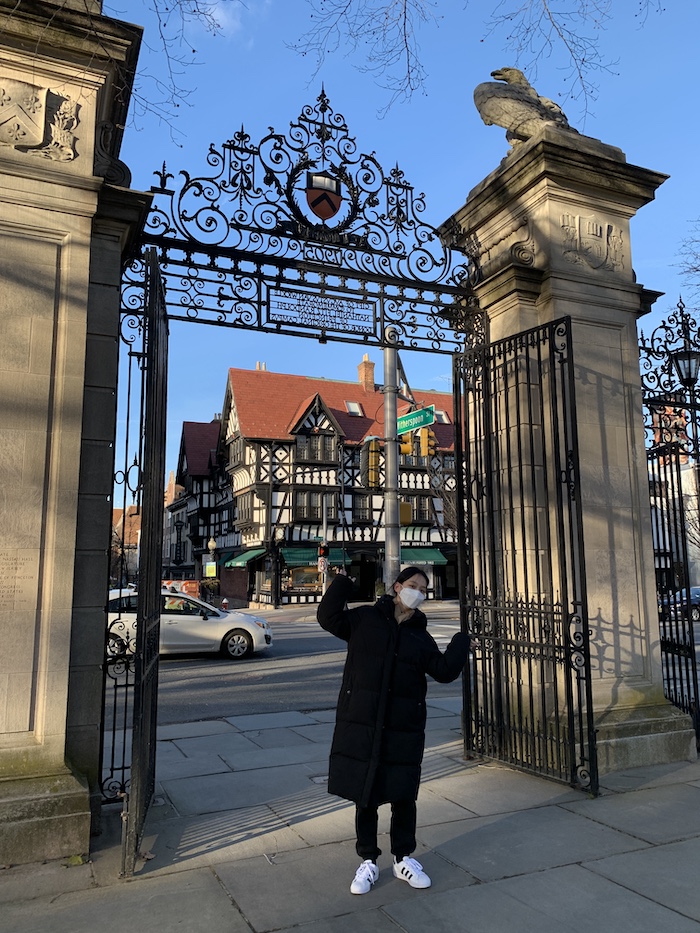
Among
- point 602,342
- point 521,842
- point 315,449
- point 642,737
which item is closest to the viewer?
point 521,842

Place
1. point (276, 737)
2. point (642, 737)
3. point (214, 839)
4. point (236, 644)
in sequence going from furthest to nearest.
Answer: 1. point (236, 644)
2. point (276, 737)
3. point (642, 737)
4. point (214, 839)

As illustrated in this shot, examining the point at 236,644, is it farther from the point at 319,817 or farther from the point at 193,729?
the point at 319,817

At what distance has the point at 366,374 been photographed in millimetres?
44844

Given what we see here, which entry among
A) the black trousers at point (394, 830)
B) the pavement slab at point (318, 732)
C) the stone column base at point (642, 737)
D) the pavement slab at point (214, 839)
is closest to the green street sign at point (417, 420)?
the pavement slab at point (318, 732)

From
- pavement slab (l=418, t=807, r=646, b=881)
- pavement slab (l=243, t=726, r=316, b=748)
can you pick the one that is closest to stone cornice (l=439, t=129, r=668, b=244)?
pavement slab (l=418, t=807, r=646, b=881)

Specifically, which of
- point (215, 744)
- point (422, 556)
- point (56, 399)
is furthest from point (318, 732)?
point (422, 556)

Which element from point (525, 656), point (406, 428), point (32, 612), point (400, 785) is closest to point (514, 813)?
point (525, 656)

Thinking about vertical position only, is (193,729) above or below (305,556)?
below

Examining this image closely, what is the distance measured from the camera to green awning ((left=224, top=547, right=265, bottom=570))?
37.9 meters

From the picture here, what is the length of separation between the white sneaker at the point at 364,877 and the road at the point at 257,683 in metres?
5.95

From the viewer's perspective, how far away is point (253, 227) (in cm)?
650

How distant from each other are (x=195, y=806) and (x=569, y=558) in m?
3.88

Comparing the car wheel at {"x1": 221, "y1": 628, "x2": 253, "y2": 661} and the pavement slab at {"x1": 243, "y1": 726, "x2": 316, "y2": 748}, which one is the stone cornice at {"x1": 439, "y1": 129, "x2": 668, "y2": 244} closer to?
the pavement slab at {"x1": 243, "y1": 726, "x2": 316, "y2": 748}

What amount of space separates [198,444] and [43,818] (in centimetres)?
4699
